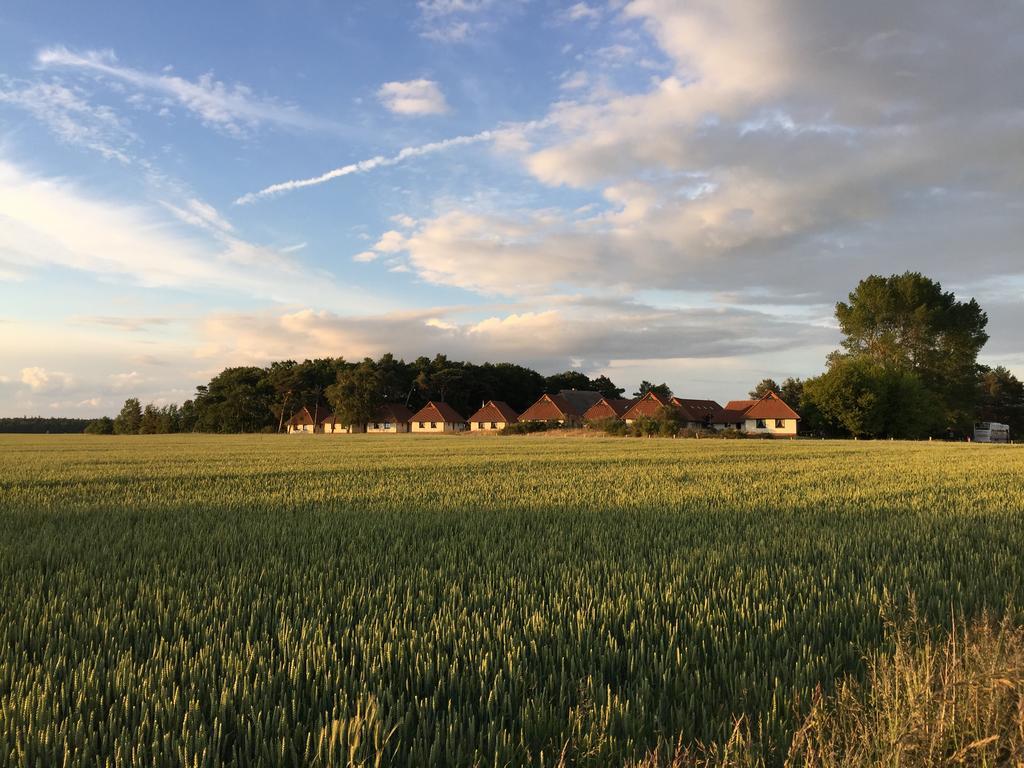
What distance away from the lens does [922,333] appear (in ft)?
246

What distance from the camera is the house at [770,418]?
75.6 m

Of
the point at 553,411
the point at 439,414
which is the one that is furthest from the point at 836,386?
the point at 439,414

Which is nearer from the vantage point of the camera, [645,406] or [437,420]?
[645,406]

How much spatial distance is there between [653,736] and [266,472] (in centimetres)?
1874

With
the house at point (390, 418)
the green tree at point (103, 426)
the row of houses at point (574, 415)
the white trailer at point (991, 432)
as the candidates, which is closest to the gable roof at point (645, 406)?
the row of houses at point (574, 415)

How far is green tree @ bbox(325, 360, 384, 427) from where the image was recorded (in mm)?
96812

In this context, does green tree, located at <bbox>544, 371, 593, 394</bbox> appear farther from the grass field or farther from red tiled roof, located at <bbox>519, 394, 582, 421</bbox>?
the grass field

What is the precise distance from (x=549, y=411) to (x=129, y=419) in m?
81.4

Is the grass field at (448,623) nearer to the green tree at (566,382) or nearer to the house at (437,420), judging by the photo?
the house at (437,420)

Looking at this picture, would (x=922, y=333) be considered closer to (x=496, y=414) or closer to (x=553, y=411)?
(x=553, y=411)

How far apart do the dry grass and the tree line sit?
229ft

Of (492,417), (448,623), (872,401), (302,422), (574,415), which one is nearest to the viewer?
(448,623)

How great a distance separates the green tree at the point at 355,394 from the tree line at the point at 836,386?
15cm

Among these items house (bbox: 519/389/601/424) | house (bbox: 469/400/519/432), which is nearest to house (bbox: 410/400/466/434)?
house (bbox: 469/400/519/432)
